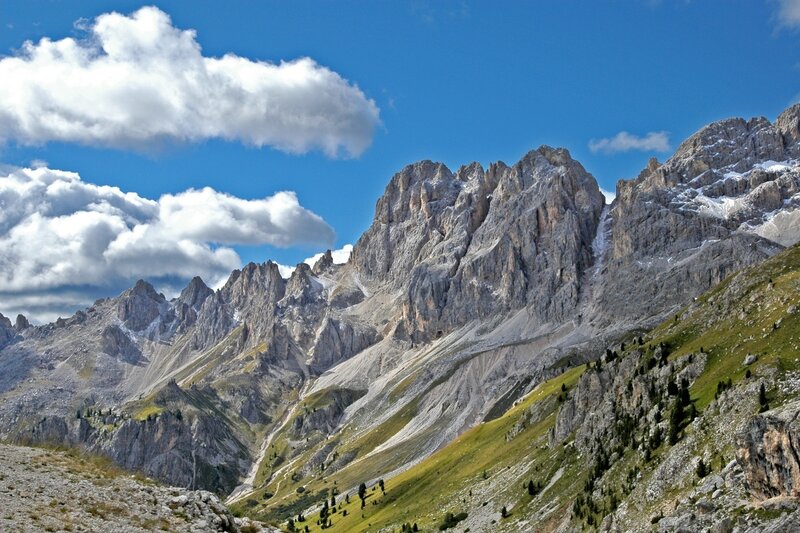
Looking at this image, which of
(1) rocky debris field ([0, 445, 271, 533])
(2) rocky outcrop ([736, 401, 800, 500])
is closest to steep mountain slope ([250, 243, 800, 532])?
(2) rocky outcrop ([736, 401, 800, 500])

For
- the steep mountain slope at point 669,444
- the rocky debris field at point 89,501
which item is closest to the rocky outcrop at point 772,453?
the steep mountain slope at point 669,444

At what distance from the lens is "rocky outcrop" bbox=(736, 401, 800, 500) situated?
49.6m

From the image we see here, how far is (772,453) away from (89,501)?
44.6 metres

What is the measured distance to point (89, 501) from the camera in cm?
3309

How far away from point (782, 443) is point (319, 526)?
495ft

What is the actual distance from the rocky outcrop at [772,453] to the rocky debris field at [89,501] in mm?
35887

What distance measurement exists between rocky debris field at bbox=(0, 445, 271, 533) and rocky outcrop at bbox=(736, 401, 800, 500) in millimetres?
35887

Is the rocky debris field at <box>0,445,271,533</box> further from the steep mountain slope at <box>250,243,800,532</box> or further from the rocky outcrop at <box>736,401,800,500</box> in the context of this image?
the steep mountain slope at <box>250,243,800,532</box>

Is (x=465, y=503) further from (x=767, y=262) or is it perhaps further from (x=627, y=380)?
(x=767, y=262)

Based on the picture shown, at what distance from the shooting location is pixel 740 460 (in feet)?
180

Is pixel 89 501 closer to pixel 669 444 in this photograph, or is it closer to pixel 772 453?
pixel 772 453

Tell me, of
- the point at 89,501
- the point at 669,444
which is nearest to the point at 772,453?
the point at 669,444

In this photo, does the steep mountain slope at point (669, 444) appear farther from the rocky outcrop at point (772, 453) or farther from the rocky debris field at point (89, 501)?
the rocky debris field at point (89, 501)

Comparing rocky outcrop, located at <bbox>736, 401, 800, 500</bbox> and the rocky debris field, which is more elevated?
the rocky debris field
